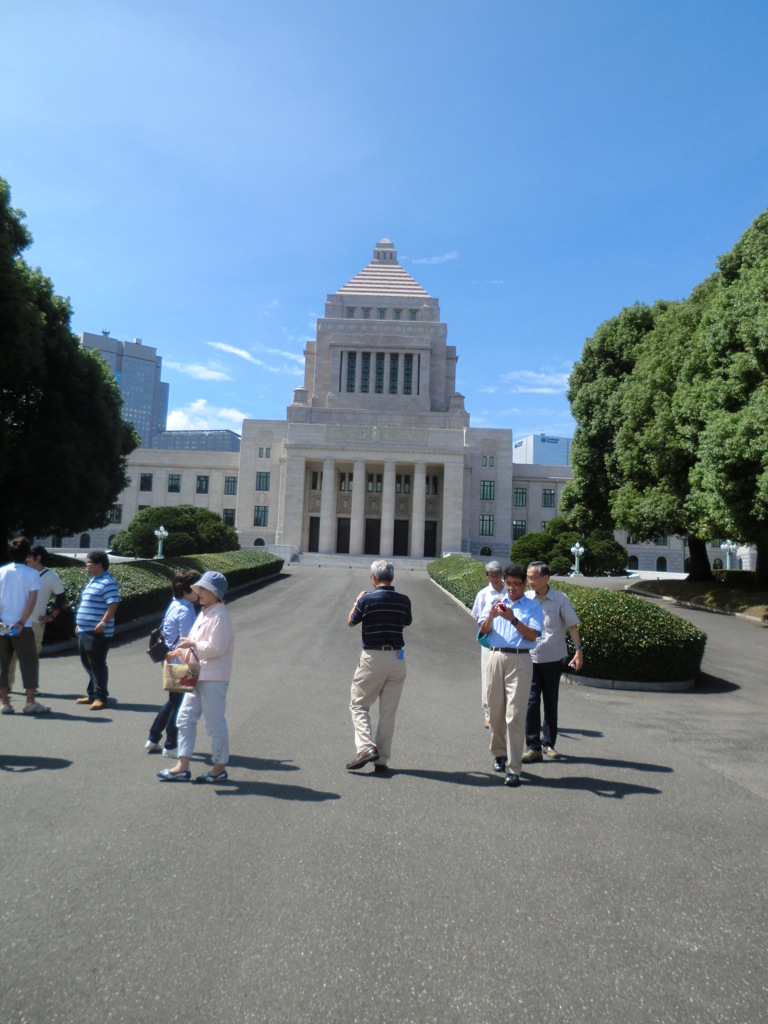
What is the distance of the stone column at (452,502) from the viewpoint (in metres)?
61.9

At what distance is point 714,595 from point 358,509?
3947cm

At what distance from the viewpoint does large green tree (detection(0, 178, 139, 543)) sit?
2264 cm

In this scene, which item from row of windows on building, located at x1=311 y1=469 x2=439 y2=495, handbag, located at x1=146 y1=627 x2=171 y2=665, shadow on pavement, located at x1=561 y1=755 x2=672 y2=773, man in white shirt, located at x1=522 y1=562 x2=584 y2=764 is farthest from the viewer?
row of windows on building, located at x1=311 y1=469 x2=439 y2=495

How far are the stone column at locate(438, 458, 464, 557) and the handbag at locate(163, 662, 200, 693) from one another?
55976 millimetres

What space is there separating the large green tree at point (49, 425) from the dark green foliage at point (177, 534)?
70.7ft

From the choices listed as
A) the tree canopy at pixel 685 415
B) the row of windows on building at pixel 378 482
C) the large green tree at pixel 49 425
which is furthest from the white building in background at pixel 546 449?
the large green tree at pixel 49 425

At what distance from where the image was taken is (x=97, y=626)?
8.23 meters

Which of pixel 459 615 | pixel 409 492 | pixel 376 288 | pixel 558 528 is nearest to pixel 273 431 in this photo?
pixel 409 492

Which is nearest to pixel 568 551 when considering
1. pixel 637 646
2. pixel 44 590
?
pixel 637 646

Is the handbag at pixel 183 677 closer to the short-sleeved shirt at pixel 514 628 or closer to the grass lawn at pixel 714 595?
the short-sleeved shirt at pixel 514 628

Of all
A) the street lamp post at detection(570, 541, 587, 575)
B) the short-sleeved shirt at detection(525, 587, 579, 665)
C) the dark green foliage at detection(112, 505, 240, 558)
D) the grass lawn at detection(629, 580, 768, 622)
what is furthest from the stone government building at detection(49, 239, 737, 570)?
the short-sleeved shirt at detection(525, 587, 579, 665)

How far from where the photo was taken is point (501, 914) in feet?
12.5

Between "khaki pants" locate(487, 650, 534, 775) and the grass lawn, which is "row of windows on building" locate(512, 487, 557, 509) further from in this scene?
"khaki pants" locate(487, 650, 534, 775)

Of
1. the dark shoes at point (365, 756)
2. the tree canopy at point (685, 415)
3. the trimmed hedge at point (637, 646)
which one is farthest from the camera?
the tree canopy at point (685, 415)
